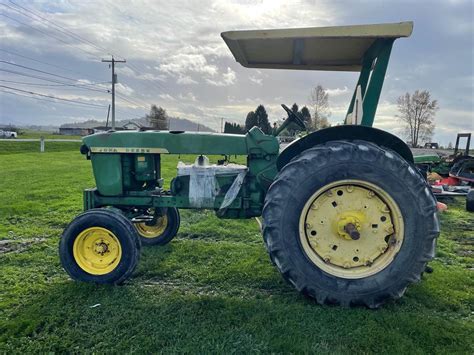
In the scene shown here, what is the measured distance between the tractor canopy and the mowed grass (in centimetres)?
175

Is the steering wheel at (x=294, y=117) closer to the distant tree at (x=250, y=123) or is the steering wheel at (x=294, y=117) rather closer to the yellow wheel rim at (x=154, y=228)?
the distant tree at (x=250, y=123)

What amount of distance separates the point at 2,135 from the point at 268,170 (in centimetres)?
5970

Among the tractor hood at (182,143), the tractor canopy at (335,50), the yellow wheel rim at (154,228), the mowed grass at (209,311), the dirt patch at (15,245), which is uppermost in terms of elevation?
the tractor canopy at (335,50)

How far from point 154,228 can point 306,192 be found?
2568 mm

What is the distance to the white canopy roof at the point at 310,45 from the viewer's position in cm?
302

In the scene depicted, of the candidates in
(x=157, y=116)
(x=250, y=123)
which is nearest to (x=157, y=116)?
(x=157, y=116)

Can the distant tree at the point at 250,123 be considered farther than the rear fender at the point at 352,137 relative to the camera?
Yes

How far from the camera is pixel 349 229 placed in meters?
3.01

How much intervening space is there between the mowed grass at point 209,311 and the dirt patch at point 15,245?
0.08ft

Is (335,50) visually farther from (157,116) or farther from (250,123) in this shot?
(157,116)

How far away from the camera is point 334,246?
3070 mm

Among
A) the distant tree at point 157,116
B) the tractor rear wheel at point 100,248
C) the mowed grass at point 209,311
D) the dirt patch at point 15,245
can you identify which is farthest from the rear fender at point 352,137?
the distant tree at point 157,116

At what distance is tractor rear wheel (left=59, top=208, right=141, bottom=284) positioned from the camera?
345 centimetres

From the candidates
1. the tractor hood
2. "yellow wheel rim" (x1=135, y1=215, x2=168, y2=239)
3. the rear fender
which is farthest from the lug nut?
"yellow wheel rim" (x1=135, y1=215, x2=168, y2=239)
